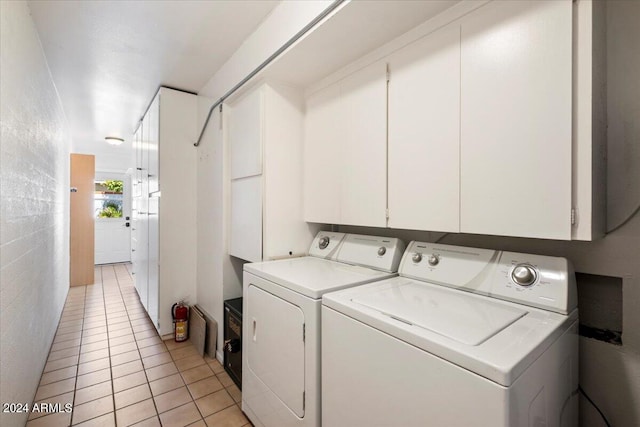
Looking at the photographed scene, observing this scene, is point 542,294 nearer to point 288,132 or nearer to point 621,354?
point 621,354

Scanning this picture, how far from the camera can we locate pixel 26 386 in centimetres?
170

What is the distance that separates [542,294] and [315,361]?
89 centimetres

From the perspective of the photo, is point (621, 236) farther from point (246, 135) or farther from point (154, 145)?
point (154, 145)

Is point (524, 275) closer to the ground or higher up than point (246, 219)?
closer to the ground

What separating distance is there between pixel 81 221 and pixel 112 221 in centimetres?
218

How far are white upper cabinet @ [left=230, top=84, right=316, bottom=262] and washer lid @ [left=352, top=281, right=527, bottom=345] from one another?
91 cm

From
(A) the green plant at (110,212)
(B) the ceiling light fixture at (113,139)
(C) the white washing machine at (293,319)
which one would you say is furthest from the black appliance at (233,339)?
(A) the green plant at (110,212)

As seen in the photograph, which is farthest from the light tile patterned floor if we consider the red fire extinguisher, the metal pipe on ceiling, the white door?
the white door

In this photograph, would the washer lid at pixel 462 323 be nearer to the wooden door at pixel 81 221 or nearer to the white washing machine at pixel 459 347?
the white washing machine at pixel 459 347

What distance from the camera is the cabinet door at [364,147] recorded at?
59.1 inches

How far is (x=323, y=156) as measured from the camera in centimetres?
188

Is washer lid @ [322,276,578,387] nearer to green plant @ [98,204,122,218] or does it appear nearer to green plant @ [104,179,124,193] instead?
green plant @ [98,204,122,218]

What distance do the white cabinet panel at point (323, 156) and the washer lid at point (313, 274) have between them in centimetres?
30

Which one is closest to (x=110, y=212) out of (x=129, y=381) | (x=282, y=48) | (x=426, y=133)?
(x=129, y=381)
